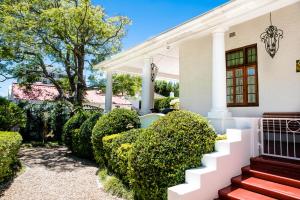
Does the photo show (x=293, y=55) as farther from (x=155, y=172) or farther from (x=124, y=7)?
(x=124, y=7)

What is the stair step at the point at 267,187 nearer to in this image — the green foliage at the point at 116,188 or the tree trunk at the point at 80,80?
the green foliage at the point at 116,188

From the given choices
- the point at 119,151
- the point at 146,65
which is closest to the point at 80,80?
the point at 146,65

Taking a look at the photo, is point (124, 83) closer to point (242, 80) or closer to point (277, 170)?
point (242, 80)

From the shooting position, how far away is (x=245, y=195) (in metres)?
5.11

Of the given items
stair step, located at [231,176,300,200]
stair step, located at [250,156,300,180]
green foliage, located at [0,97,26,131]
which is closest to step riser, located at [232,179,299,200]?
stair step, located at [231,176,300,200]

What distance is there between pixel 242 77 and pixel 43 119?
1476 centimetres

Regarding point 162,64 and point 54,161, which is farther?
point 162,64

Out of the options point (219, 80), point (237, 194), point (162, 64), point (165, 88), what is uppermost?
point (165, 88)

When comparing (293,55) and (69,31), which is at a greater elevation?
(69,31)

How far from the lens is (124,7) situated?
19234 millimetres

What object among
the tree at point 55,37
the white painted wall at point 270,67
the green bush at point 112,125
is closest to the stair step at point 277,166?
the white painted wall at point 270,67

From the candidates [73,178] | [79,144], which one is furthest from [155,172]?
[79,144]

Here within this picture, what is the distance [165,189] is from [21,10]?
17.1m

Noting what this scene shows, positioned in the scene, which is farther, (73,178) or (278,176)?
(73,178)
